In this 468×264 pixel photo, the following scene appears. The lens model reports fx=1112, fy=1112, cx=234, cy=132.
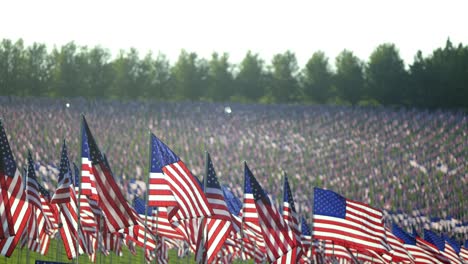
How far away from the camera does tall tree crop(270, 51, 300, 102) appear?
146 metres

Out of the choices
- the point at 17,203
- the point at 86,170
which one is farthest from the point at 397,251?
the point at 17,203

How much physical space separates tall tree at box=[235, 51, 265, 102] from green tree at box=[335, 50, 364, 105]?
1088cm

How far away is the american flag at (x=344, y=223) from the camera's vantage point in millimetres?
30859

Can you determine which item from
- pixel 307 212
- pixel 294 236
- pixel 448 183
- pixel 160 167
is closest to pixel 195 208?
pixel 160 167

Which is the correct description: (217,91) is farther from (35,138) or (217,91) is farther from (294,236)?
(294,236)

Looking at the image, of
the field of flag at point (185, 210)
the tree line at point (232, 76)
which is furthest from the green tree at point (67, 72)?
the field of flag at point (185, 210)

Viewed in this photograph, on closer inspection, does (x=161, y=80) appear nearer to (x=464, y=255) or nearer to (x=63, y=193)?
(x=464, y=255)

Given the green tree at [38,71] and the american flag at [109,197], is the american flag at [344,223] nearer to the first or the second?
the american flag at [109,197]

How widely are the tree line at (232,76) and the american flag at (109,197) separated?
108 meters

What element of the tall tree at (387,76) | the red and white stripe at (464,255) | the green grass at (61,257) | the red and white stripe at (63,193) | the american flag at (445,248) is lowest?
the green grass at (61,257)

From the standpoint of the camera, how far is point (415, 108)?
12794 cm

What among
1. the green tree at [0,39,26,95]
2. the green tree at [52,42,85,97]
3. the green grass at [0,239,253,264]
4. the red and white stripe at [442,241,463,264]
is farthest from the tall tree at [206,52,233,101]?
the red and white stripe at [442,241,463,264]

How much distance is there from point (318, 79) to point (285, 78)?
5.44 meters

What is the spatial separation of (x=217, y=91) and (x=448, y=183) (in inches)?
2373
